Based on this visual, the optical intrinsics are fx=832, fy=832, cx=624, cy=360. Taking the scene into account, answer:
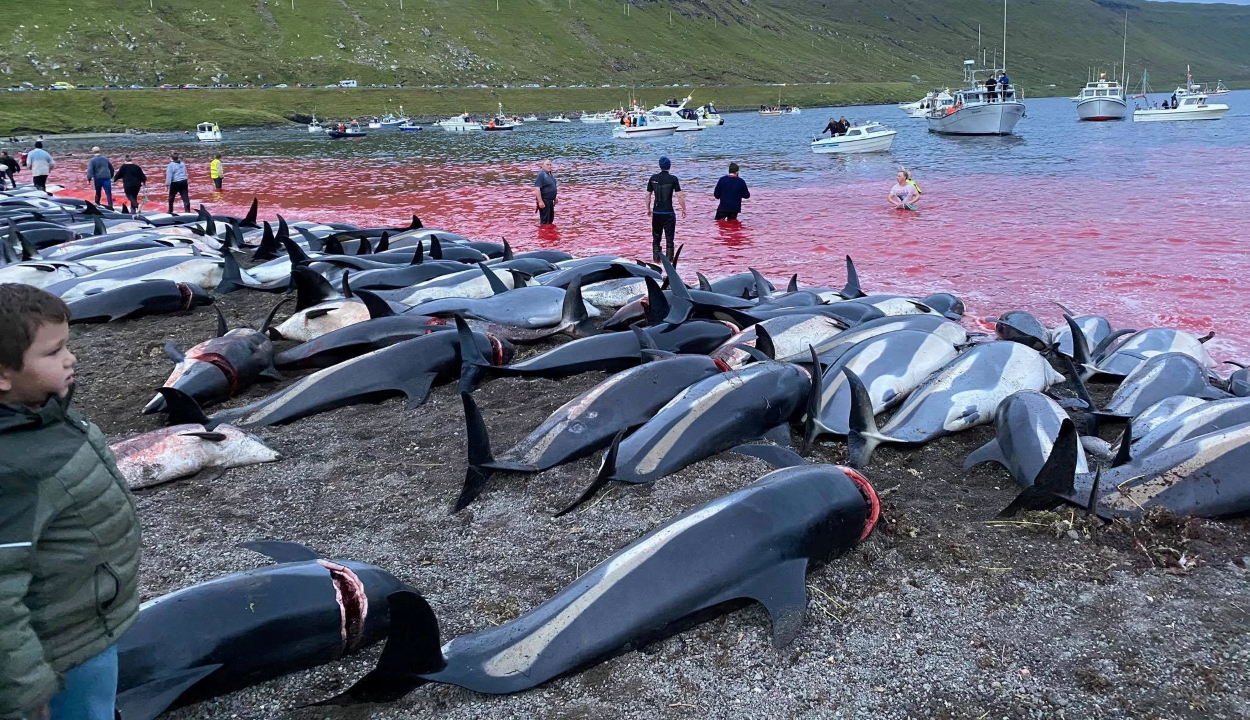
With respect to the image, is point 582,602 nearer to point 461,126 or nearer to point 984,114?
point 984,114

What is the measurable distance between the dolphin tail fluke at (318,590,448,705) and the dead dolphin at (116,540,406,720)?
0.30 meters

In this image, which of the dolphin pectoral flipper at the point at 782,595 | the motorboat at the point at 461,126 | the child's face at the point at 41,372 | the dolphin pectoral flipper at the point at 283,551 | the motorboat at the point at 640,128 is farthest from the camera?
the motorboat at the point at 461,126

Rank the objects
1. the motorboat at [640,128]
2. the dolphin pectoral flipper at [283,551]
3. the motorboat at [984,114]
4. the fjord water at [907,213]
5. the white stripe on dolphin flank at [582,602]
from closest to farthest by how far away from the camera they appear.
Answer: the white stripe on dolphin flank at [582,602] → the dolphin pectoral flipper at [283,551] → the fjord water at [907,213] → the motorboat at [984,114] → the motorboat at [640,128]

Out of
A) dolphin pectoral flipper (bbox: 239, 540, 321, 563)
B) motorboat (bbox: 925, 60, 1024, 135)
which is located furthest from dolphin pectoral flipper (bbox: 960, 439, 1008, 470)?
motorboat (bbox: 925, 60, 1024, 135)

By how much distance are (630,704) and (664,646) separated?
46cm

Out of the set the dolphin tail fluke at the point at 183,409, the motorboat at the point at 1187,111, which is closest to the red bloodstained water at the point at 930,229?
the dolphin tail fluke at the point at 183,409

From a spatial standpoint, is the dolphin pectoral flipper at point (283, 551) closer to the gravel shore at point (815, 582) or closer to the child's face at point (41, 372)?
the gravel shore at point (815, 582)

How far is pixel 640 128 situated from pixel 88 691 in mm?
71699

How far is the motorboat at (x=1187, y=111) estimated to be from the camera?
76.1 meters

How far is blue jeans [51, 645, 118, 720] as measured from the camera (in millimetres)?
2791

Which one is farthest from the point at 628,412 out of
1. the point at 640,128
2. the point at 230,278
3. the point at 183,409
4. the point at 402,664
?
the point at 640,128

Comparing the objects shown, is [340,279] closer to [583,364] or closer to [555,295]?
[555,295]

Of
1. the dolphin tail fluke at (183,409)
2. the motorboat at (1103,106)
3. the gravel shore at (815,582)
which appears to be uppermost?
the motorboat at (1103,106)

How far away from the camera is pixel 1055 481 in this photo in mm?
5398
